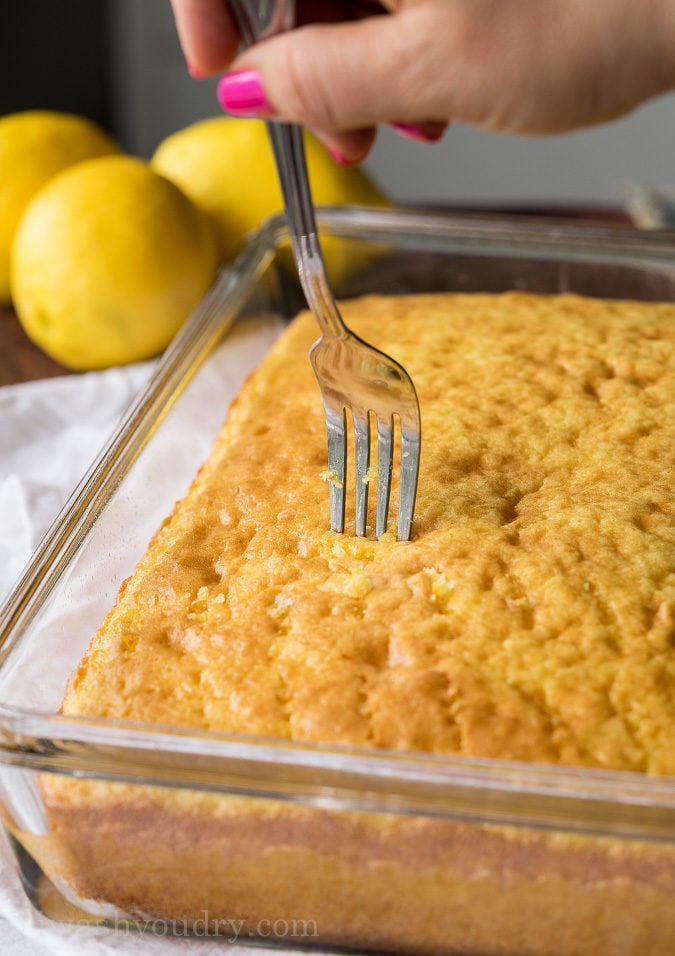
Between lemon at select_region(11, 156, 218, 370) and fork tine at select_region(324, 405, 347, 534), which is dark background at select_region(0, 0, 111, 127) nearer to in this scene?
lemon at select_region(11, 156, 218, 370)

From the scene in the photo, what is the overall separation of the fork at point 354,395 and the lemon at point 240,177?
67cm

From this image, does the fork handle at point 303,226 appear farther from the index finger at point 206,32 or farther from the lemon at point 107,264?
the lemon at point 107,264

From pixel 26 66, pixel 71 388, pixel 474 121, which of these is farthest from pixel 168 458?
pixel 26 66

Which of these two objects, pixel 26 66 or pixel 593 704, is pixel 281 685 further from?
pixel 26 66

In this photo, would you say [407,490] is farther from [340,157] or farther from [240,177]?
[240,177]

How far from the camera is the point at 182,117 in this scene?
422 centimetres

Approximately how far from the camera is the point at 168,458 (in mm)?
1292

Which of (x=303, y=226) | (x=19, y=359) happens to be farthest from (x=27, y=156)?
(x=303, y=226)

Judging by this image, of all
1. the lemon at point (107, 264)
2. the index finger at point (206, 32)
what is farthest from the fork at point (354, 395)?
the lemon at point (107, 264)

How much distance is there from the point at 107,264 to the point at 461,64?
659 millimetres

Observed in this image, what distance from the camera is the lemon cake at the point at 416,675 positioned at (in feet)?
2.70

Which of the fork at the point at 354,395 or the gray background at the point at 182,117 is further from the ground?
the fork at the point at 354,395

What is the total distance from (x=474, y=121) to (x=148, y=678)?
28.2 inches

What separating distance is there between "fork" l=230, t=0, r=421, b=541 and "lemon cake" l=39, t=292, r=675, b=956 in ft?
0.12
